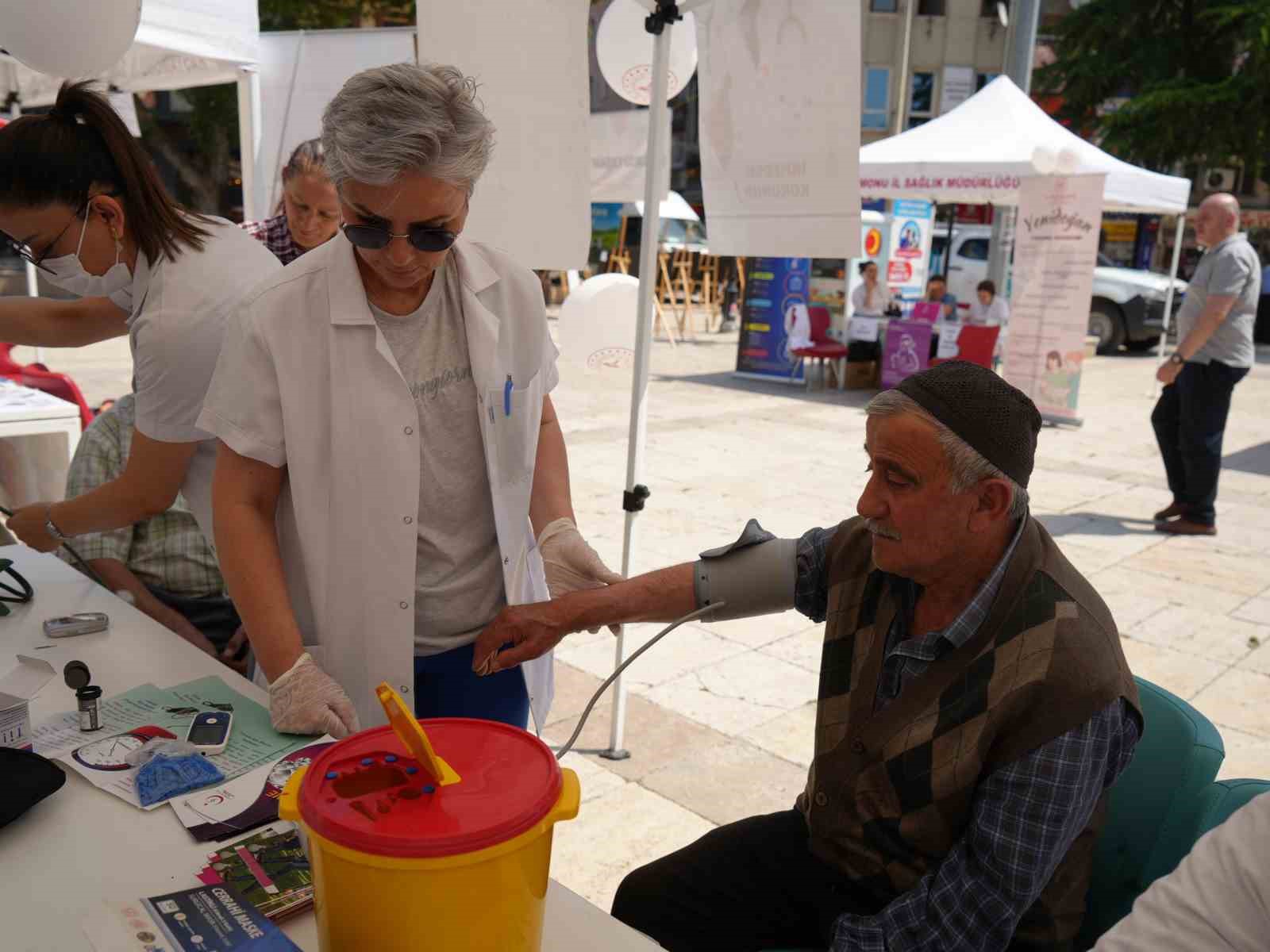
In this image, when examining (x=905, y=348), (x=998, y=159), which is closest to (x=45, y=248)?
(x=998, y=159)

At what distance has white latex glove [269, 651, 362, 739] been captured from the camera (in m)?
1.49

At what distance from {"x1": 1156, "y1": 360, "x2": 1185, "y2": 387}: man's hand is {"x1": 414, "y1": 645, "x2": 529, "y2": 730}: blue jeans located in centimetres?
527

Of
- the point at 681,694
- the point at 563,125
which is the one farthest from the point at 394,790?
the point at 681,694

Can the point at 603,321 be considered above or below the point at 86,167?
below

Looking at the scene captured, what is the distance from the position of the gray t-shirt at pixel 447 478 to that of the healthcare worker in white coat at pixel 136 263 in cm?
40

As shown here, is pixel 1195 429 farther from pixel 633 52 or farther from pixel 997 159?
pixel 633 52

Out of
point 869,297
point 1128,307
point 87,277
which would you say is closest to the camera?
point 87,277

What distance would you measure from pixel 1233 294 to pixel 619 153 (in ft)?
12.9

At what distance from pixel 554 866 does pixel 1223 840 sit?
2.10 meters

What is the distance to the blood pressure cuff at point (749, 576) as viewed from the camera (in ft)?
5.88

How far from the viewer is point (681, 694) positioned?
3.80 m

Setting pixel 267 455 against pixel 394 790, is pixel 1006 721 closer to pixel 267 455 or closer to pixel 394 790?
pixel 394 790

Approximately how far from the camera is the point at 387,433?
160 centimetres

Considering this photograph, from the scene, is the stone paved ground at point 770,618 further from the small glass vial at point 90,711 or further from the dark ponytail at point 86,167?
the dark ponytail at point 86,167
